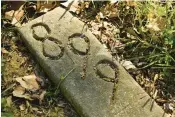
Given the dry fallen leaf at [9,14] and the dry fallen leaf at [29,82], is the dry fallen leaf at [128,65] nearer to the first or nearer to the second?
the dry fallen leaf at [29,82]

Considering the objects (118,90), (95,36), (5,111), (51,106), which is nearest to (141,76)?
(118,90)

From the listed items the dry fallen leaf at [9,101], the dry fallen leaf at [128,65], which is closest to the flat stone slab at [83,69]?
the dry fallen leaf at [128,65]

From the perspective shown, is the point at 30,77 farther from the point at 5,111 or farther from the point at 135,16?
the point at 135,16

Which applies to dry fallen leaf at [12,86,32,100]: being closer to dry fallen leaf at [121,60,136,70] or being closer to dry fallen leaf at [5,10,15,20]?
dry fallen leaf at [5,10,15,20]

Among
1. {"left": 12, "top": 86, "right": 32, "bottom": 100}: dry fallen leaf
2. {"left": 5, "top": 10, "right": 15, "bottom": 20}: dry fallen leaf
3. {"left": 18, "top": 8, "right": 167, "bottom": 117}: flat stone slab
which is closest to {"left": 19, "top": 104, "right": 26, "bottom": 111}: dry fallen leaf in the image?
{"left": 12, "top": 86, "right": 32, "bottom": 100}: dry fallen leaf

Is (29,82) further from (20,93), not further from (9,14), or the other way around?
(9,14)
